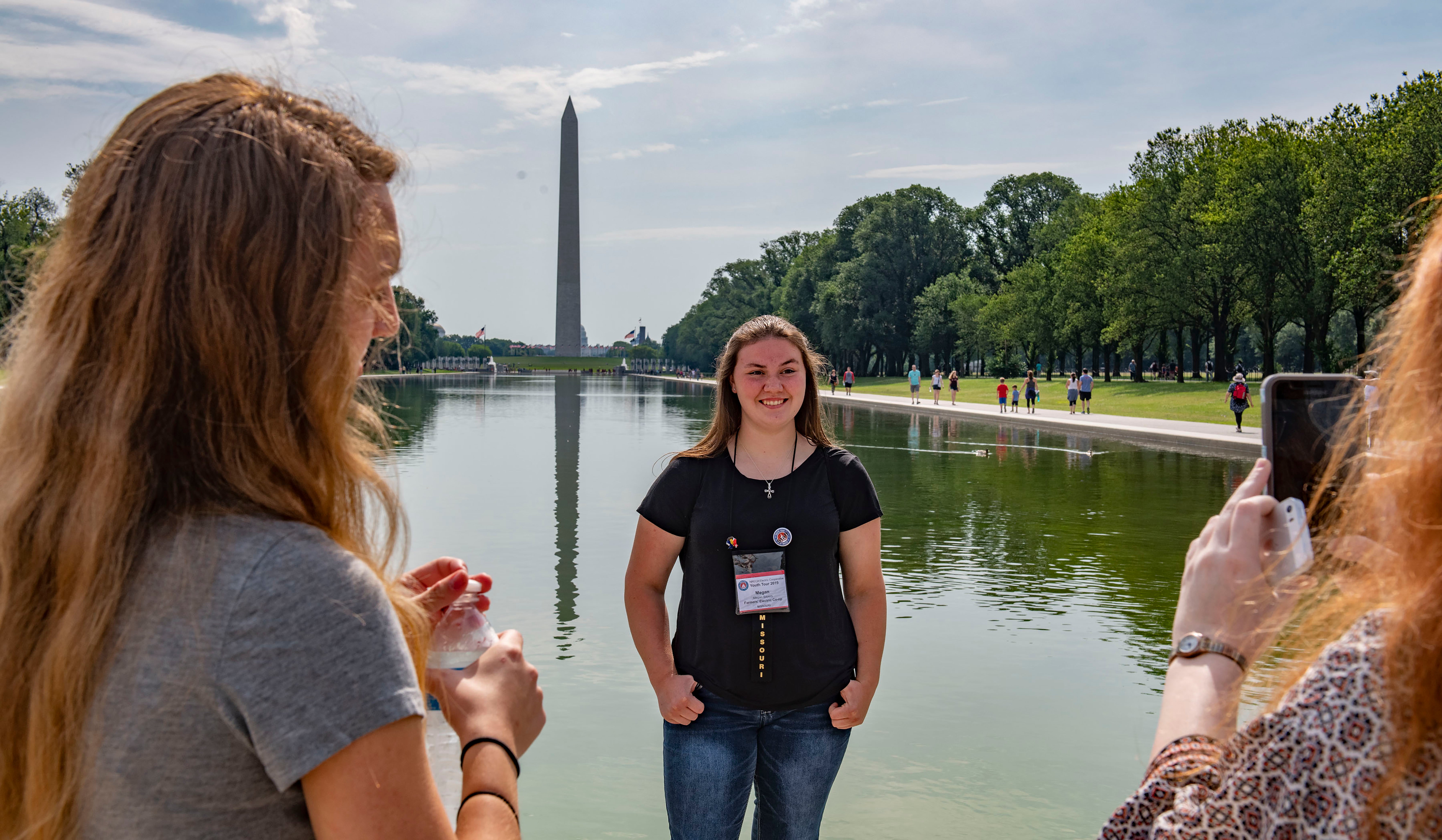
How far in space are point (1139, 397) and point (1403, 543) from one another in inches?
1847

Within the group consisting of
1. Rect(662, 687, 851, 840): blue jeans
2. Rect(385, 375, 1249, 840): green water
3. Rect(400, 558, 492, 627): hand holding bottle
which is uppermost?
Rect(400, 558, 492, 627): hand holding bottle

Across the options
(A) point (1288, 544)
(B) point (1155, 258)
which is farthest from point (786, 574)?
(B) point (1155, 258)

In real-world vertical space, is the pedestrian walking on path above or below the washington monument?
below

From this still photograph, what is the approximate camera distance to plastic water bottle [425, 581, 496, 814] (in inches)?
63.7

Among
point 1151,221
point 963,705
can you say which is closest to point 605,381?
point 1151,221

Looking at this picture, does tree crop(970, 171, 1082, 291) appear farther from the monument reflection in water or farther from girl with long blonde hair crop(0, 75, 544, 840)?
girl with long blonde hair crop(0, 75, 544, 840)

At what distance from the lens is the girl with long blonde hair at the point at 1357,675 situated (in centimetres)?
109

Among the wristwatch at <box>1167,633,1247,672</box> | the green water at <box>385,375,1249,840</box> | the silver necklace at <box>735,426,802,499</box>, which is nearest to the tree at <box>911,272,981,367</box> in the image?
the green water at <box>385,375,1249,840</box>

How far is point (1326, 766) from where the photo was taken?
3.72 feet

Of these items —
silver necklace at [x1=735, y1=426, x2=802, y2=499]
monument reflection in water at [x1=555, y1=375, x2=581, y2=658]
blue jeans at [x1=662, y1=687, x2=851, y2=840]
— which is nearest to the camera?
blue jeans at [x1=662, y1=687, x2=851, y2=840]

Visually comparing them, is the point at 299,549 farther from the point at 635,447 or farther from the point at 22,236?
the point at 22,236

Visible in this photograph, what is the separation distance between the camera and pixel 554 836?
191 inches

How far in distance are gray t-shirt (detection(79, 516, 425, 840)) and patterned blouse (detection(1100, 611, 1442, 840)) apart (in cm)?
95

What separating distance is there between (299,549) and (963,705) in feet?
18.8
